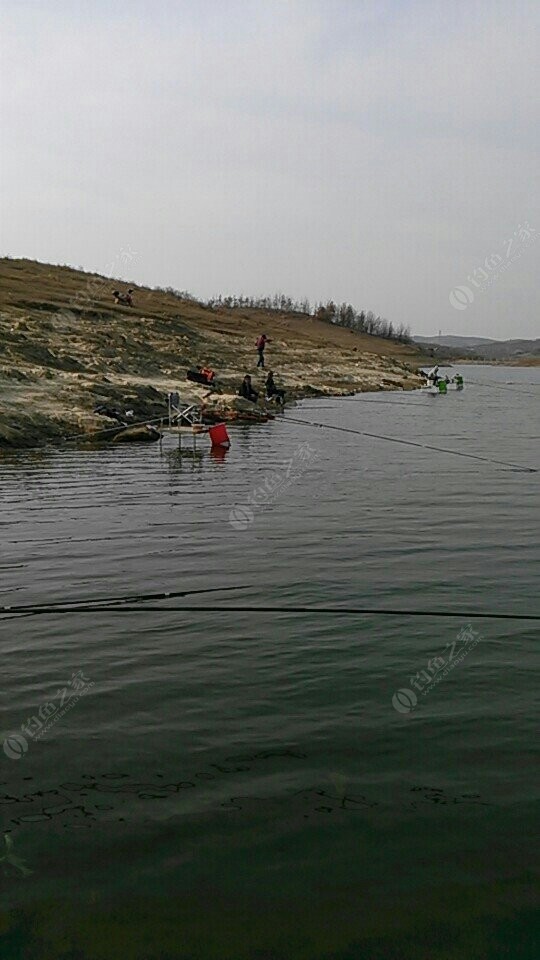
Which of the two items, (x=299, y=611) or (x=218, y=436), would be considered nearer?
(x=299, y=611)

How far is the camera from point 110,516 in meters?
13.9

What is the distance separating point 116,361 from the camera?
127 feet

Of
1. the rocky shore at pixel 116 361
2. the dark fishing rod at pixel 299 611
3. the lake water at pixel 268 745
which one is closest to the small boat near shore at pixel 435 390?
the rocky shore at pixel 116 361

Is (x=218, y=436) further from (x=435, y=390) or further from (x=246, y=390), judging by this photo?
(x=435, y=390)

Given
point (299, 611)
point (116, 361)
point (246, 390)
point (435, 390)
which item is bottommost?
point (299, 611)

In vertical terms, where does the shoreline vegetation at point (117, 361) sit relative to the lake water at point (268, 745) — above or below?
above

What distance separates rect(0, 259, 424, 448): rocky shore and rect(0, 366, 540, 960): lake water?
14.3m

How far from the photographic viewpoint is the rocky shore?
26.3m

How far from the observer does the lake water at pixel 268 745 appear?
413 centimetres

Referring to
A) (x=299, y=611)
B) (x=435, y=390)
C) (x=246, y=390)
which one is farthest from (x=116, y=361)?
(x=299, y=611)

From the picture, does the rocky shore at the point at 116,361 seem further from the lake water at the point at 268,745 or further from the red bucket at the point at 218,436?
the lake water at the point at 268,745

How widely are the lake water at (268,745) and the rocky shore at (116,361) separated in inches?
563

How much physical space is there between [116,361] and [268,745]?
1364 inches

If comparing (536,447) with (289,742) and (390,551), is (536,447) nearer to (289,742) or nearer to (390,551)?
(390,551)
